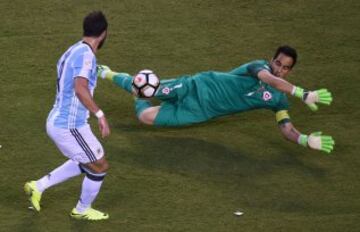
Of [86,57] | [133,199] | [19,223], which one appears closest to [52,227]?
[19,223]

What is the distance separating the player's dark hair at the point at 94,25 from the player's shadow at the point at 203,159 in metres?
1.75

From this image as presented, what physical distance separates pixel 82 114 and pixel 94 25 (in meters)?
0.75

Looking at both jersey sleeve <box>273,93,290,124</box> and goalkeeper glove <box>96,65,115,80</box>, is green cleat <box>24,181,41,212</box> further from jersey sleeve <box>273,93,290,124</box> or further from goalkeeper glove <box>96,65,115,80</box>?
jersey sleeve <box>273,93,290,124</box>

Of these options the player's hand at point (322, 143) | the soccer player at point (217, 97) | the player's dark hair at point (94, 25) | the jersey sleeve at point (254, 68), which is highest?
the player's dark hair at point (94, 25)

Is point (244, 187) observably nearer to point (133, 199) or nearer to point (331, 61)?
point (133, 199)

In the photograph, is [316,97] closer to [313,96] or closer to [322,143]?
[313,96]

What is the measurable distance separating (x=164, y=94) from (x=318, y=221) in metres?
2.21

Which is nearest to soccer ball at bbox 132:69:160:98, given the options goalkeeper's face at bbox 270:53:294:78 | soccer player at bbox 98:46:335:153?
soccer player at bbox 98:46:335:153

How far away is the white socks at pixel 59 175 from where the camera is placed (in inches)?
305

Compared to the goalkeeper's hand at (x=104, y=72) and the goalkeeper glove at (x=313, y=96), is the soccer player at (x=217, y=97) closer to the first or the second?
the goalkeeper's hand at (x=104, y=72)

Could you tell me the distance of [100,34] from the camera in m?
7.35

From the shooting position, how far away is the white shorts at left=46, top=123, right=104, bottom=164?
741 cm

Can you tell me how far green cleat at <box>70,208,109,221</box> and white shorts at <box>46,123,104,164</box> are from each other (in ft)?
1.75

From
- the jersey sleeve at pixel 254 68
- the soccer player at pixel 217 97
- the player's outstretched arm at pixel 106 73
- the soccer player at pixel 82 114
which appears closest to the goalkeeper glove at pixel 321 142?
the soccer player at pixel 217 97
